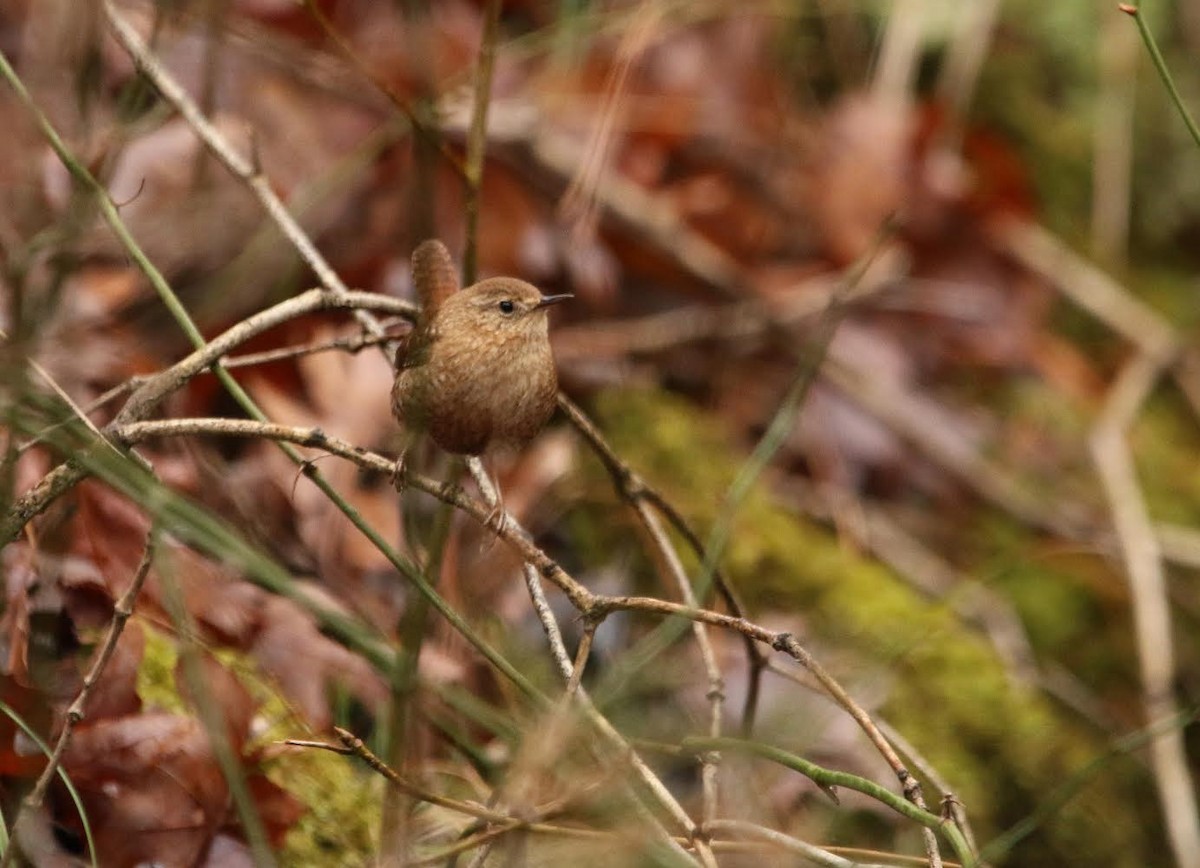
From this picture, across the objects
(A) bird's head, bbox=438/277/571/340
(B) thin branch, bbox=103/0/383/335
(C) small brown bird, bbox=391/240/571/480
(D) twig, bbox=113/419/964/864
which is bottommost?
(D) twig, bbox=113/419/964/864

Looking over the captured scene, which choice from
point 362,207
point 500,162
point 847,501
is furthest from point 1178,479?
point 362,207

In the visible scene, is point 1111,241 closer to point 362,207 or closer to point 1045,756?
point 1045,756

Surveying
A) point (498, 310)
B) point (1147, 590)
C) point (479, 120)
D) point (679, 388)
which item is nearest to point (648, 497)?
point (498, 310)

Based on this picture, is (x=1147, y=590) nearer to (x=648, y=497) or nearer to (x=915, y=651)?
(x=915, y=651)

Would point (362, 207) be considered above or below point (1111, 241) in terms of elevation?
below

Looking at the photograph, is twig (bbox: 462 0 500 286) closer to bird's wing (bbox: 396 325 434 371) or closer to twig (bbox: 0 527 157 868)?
bird's wing (bbox: 396 325 434 371)

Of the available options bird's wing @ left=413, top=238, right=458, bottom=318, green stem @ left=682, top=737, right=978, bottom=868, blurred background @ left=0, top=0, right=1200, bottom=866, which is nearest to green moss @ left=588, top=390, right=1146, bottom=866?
blurred background @ left=0, top=0, right=1200, bottom=866

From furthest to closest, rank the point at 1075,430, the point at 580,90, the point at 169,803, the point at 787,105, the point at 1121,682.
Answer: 1. the point at 787,105
2. the point at 1075,430
3. the point at 580,90
4. the point at 1121,682
5. the point at 169,803

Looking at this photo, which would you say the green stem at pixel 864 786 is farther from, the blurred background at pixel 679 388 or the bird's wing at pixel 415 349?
the bird's wing at pixel 415 349
